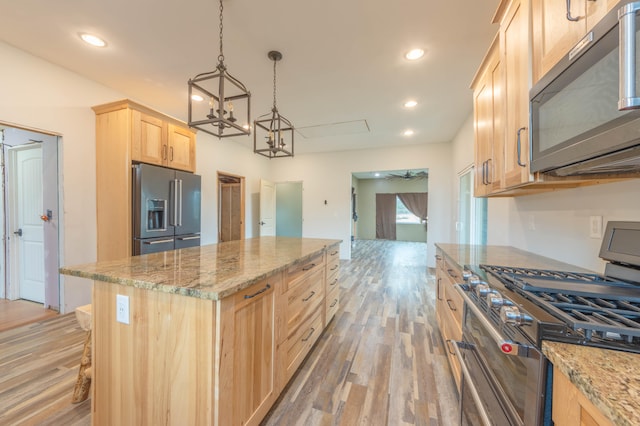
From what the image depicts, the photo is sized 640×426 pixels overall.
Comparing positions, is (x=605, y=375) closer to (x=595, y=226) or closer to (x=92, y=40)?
(x=595, y=226)

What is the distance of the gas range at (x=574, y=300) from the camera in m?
0.65

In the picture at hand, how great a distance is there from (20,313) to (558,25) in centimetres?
507

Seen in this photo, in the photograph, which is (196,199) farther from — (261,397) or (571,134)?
(571,134)

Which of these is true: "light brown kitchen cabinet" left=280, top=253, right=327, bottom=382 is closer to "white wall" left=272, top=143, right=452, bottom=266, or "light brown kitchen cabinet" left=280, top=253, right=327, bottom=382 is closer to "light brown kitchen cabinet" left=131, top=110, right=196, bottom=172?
"light brown kitchen cabinet" left=131, top=110, right=196, bottom=172

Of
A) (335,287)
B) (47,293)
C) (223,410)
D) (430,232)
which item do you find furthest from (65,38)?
(430,232)

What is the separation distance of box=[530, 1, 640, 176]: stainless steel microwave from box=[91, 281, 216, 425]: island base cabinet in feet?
4.62

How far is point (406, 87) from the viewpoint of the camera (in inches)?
119

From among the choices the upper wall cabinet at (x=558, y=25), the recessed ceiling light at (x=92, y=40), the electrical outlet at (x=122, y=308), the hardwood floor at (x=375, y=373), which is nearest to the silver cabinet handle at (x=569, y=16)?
the upper wall cabinet at (x=558, y=25)

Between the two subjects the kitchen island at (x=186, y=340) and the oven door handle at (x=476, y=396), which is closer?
the oven door handle at (x=476, y=396)

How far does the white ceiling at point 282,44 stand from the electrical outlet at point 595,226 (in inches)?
63.7

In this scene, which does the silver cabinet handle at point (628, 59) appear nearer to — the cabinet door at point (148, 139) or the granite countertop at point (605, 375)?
the granite countertop at point (605, 375)

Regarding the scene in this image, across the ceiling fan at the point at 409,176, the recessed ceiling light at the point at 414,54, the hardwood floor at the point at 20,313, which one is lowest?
the hardwood floor at the point at 20,313

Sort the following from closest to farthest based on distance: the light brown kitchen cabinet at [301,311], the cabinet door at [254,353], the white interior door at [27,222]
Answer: the cabinet door at [254,353] < the light brown kitchen cabinet at [301,311] < the white interior door at [27,222]

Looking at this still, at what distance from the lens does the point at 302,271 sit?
1.81 m
